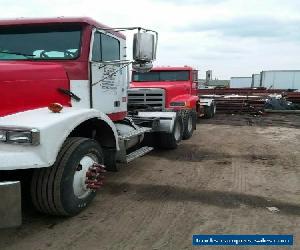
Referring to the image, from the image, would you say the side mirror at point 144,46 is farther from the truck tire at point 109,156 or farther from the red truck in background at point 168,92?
the red truck in background at point 168,92

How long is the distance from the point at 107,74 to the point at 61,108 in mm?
1644

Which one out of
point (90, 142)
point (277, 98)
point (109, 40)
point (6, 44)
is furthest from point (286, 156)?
point (277, 98)

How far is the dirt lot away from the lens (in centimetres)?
387

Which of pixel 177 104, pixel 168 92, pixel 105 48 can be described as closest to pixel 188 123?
pixel 177 104

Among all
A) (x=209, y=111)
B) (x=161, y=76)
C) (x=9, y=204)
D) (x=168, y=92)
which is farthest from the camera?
(x=209, y=111)

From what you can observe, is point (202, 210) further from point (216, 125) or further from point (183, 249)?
point (216, 125)

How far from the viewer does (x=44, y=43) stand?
197 inches

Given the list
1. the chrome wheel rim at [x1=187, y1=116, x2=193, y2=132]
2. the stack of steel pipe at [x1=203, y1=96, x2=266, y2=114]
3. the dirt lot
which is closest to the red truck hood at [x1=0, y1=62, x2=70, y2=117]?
the dirt lot

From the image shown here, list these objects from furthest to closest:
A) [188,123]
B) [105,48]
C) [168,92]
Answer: [188,123], [168,92], [105,48]

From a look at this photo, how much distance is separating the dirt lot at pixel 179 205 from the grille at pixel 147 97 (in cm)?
193

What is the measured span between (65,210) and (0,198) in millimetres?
974

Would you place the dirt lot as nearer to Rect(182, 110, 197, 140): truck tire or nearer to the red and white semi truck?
the red and white semi truck

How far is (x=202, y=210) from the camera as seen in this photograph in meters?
4.66

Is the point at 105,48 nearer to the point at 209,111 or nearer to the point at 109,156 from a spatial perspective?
the point at 109,156
